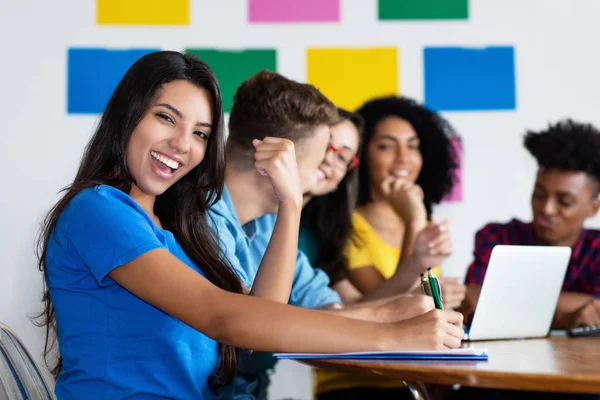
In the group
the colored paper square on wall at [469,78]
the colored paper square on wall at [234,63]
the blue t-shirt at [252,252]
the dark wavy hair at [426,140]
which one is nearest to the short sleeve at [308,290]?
the blue t-shirt at [252,252]

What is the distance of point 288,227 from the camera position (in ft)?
4.21

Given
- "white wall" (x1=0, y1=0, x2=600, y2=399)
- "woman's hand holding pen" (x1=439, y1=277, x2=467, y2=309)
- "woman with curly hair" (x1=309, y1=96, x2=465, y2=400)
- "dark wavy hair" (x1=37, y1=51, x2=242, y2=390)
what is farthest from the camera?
"white wall" (x1=0, y1=0, x2=600, y2=399)

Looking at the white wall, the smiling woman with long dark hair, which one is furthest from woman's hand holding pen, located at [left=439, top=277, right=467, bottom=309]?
the white wall

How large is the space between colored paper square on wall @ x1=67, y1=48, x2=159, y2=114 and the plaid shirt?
1.38 metres

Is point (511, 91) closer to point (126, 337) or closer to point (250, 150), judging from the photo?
point (250, 150)

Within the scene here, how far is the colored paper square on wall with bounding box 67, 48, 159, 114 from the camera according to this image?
8.48ft

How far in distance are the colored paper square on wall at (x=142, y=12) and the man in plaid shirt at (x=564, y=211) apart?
133 cm

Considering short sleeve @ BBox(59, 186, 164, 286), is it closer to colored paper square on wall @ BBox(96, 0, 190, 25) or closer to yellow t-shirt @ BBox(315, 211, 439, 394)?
yellow t-shirt @ BBox(315, 211, 439, 394)

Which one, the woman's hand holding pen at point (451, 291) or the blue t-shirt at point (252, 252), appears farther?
the woman's hand holding pen at point (451, 291)

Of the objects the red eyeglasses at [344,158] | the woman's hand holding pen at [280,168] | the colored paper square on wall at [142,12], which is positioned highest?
the colored paper square on wall at [142,12]

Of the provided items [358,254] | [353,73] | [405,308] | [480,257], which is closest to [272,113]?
[405,308]

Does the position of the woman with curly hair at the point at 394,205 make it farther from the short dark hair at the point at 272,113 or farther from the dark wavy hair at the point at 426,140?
the short dark hair at the point at 272,113

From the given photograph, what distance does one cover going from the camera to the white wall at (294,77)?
2.54 meters

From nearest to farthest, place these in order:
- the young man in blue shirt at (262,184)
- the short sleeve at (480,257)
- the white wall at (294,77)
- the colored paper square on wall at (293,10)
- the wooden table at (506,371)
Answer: the wooden table at (506,371)
the young man in blue shirt at (262,184)
the short sleeve at (480,257)
the white wall at (294,77)
the colored paper square on wall at (293,10)
